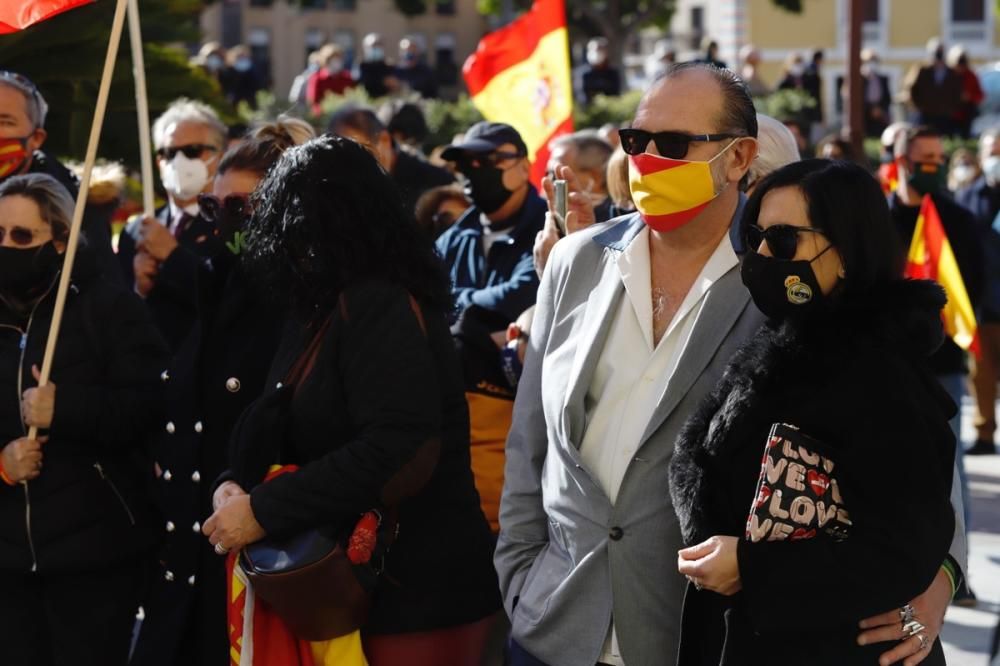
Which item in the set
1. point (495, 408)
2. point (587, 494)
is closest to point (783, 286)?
point (587, 494)

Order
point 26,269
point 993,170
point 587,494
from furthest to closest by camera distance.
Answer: point 993,170 < point 26,269 < point 587,494

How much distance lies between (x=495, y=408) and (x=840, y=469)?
224 centimetres

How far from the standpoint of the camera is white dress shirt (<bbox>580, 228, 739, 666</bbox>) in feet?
11.9

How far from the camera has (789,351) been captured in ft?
10.7

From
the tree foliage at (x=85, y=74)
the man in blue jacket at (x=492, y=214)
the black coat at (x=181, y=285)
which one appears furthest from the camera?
the tree foliage at (x=85, y=74)

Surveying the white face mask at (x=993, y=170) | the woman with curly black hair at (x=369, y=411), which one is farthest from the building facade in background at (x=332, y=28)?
the woman with curly black hair at (x=369, y=411)

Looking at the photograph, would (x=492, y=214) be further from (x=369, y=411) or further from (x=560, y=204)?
A: (x=369, y=411)

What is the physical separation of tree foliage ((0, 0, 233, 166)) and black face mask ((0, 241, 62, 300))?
3530mm

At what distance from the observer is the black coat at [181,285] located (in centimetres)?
562

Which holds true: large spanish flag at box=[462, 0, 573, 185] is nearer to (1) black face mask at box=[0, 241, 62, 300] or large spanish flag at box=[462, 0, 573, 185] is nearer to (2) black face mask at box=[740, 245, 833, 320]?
(1) black face mask at box=[0, 241, 62, 300]

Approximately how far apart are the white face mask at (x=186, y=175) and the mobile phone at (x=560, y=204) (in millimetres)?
2427

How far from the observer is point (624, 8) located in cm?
4238

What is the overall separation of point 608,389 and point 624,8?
130 feet

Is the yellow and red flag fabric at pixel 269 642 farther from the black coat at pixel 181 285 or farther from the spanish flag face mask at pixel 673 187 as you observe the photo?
the black coat at pixel 181 285
